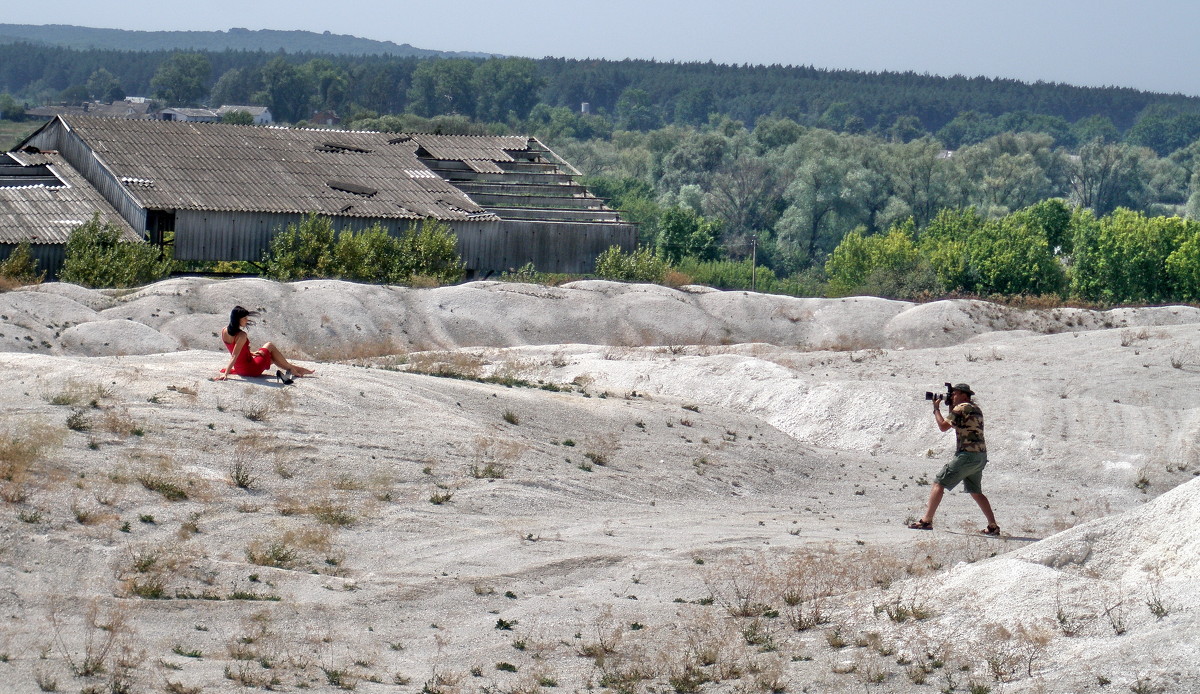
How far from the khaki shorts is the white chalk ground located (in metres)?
0.74

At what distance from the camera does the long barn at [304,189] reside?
46250 mm

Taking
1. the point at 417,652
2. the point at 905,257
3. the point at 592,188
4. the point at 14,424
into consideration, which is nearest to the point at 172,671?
the point at 417,652

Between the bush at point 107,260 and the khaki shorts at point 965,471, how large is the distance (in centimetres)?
2849

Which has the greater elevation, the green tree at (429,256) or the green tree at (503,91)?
the green tree at (503,91)

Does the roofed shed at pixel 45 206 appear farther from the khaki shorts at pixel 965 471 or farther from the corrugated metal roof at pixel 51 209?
the khaki shorts at pixel 965 471

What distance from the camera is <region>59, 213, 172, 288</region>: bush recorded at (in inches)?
1453

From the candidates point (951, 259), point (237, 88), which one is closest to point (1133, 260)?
point (951, 259)

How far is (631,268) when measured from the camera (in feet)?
156

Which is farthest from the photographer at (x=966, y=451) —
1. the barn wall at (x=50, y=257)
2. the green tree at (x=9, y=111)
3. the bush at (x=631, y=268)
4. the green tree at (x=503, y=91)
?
the green tree at (x=503, y=91)

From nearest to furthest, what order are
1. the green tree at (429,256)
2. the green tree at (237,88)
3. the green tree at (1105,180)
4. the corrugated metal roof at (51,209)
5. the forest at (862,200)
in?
the corrugated metal roof at (51,209) < the green tree at (429,256) < the forest at (862,200) < the green tree at (1105,180) < the green tree at (237,88)

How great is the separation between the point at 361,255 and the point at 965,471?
2942 cm

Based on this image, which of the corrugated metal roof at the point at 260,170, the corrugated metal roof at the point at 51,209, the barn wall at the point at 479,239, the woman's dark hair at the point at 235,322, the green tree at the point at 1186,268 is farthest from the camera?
the green tree at the point at 1186,268

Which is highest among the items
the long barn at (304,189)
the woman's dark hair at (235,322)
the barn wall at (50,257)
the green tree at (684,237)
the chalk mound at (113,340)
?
the woman's dark hair at (235,322)

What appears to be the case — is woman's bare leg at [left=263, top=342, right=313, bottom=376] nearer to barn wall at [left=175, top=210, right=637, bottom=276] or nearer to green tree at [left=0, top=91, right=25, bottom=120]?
barn wall at [left=175, top=210, right=637, bottom=276]
